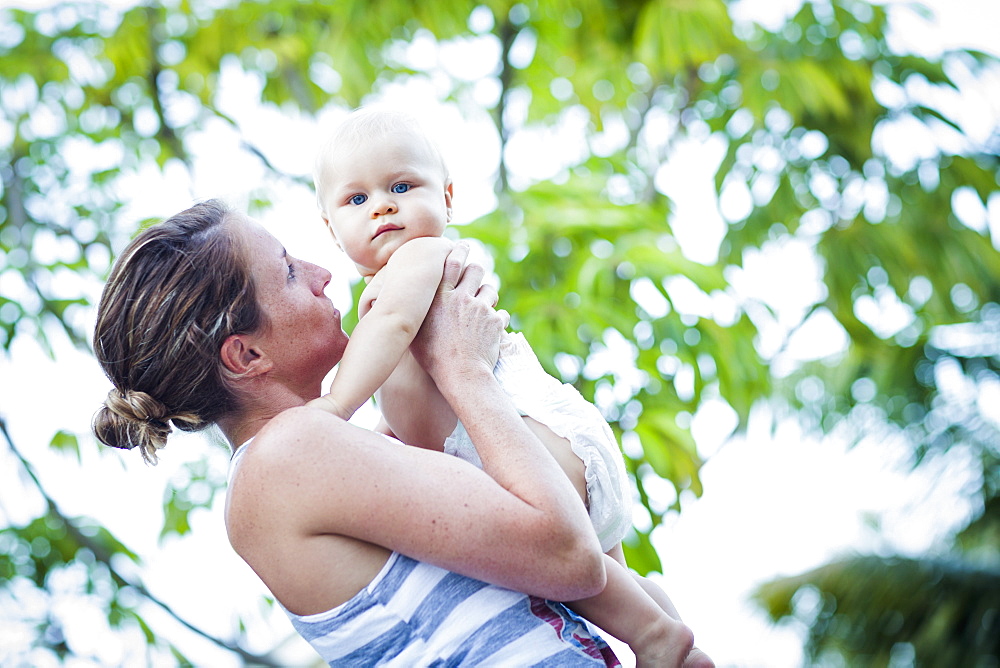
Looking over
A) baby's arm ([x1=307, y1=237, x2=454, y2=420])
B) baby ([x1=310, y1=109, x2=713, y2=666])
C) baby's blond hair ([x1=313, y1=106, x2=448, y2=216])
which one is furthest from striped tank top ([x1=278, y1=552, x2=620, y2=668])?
baby's blond hair ([x1=313, y1=106, x2=448, y2=216])

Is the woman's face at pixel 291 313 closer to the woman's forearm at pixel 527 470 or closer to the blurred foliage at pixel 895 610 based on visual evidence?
the woman's forearm at pixel 527 470

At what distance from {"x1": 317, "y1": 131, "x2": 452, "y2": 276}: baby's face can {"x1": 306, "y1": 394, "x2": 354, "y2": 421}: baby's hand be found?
0.28 metres

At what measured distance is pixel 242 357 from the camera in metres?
1.38

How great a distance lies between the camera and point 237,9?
4.02 m

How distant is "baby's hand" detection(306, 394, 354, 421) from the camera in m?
1.28

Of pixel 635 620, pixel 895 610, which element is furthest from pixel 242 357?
pixel 895 610

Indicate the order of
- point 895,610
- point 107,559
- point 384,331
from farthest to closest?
point 895,610, point 107,559, point 384,331

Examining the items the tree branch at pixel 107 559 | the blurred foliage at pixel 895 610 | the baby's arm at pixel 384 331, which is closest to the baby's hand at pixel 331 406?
the baby's arm at pixel 384 331

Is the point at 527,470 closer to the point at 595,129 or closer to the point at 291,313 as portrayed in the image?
the point at 291,313

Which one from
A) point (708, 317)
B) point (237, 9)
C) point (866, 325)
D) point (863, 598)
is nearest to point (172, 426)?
point (708, 317)

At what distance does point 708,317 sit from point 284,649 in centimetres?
258

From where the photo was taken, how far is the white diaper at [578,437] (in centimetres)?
140

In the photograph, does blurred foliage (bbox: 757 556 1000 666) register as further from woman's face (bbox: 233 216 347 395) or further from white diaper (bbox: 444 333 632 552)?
woman's face (bbox: 233 216 347 395)

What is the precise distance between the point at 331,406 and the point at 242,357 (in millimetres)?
184
